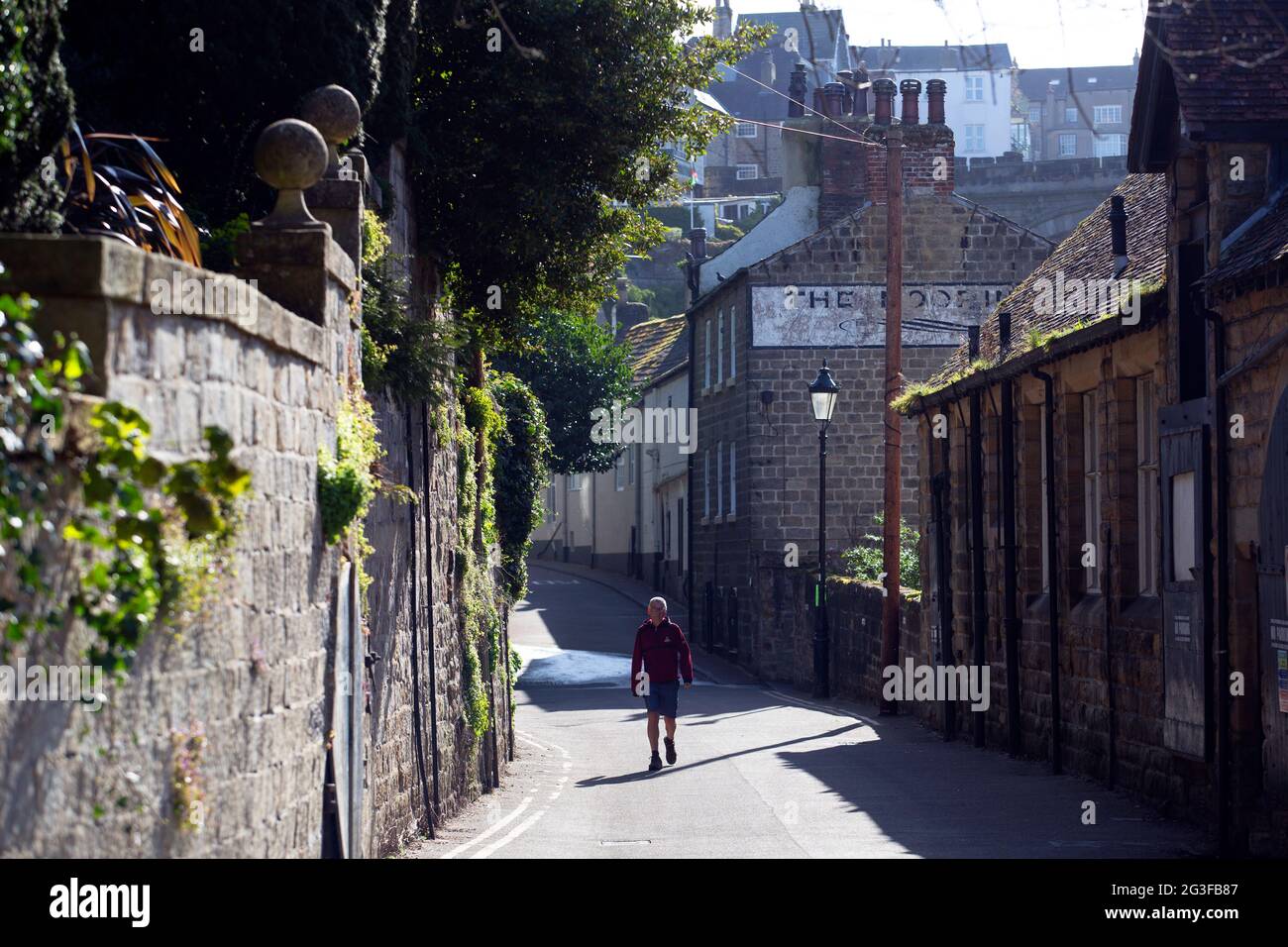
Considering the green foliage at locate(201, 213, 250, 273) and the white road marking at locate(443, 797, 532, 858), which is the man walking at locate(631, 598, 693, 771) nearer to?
the white road marking at locate(443, 797, 532, 858)

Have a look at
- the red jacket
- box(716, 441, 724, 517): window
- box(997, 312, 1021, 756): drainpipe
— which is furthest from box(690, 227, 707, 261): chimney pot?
the red jacket

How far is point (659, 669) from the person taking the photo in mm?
18422

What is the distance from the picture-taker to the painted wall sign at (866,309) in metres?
35.2

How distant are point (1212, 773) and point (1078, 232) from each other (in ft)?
32.3

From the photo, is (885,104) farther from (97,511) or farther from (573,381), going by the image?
(97,511)

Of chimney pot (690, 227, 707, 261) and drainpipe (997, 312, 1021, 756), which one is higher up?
chimney pot (690, 227, 707, 261)

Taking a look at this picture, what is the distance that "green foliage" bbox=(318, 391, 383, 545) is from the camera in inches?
321

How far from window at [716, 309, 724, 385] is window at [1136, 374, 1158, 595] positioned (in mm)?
23122

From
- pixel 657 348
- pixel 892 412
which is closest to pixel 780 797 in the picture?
pixel 892 412

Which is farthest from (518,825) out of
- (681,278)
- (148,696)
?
(681,278)

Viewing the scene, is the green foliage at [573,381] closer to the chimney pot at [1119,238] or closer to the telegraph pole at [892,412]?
the telegraph pole at [892,412]

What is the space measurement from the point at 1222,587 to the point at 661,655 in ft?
24.6

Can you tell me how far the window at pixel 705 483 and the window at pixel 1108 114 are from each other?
68894 mm

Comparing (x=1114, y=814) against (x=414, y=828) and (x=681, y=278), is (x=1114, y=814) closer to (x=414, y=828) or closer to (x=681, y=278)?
(x=414, y=828)
